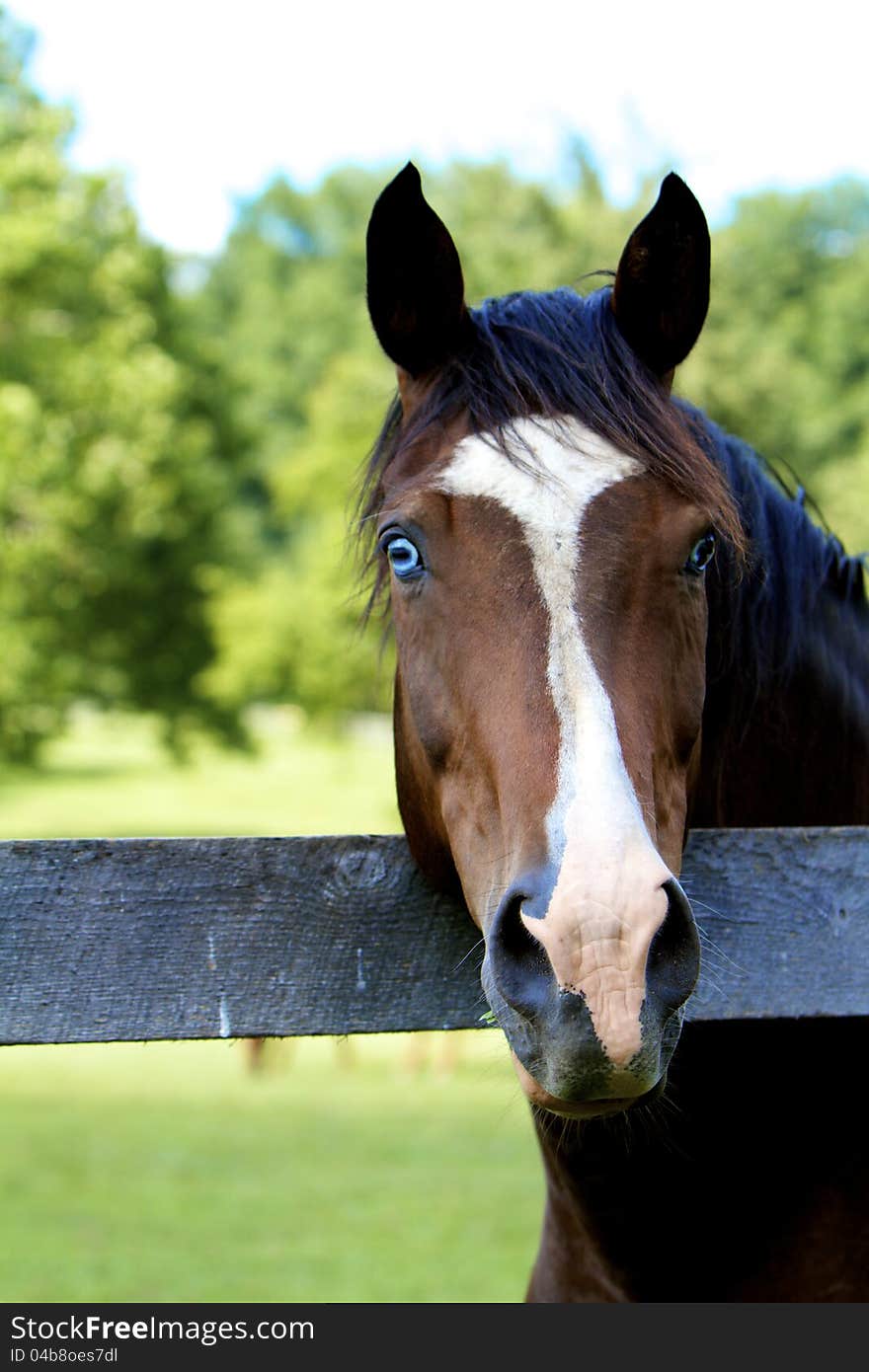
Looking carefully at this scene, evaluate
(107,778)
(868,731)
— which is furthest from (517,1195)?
(107,778)

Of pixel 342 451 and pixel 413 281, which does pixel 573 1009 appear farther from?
pixel 342 451

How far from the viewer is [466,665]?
6.08 feet

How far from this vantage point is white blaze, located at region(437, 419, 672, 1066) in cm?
147

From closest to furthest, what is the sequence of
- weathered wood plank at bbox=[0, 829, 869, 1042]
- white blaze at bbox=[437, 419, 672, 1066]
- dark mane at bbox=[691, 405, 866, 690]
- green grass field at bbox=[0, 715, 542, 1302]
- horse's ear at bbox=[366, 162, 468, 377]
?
white blaze at bbox=[437, 419, 672, 1066]
weathered wood plank at bbox=[0, 829, 869, 1042]
horse's ear at bbox=[366, 162, 468, 377]
dark mane at bbox=[691, 405, 866, 690]
green grass field at bbox=[0, 715, 542, 1302]

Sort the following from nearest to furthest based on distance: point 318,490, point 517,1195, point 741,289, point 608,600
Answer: point 608,600, point 517,1195, point 741,289, point 318,490

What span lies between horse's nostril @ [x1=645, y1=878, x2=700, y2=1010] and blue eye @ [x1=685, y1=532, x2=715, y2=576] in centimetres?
58

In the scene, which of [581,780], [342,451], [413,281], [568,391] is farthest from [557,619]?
[342,451]

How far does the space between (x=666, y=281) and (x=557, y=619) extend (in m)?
0.72

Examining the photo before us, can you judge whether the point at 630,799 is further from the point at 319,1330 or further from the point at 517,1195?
the point at 517,1195

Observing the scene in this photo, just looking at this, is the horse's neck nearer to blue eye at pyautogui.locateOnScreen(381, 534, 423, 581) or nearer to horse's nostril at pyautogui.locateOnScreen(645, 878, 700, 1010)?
blue eye at pyautogui.locateOnScreen(381, 534, 423, 581)

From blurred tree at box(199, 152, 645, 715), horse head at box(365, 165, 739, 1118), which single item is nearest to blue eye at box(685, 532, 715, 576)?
horse head at box(365, 165, 739, 1118)

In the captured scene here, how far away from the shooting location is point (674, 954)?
1540mm

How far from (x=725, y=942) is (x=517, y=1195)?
8.09 m

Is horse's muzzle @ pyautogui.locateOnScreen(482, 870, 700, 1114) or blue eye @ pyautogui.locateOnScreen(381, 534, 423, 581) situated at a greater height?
blue eye @ pyautogui.locateOnScreen(381, 534, 423, 581)
